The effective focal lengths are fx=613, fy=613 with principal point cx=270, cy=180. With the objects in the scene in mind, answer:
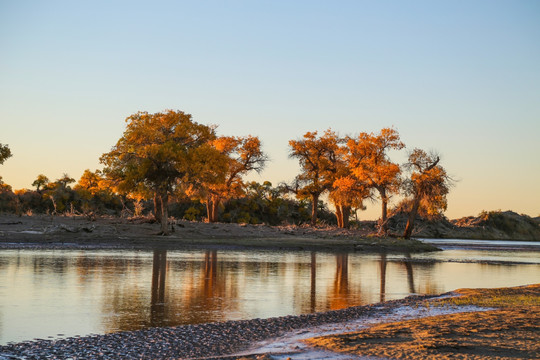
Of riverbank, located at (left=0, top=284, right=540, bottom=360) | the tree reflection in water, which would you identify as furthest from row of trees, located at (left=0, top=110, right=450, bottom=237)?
riverbank, located at (left=0, top=284, right=540, bottom=360)

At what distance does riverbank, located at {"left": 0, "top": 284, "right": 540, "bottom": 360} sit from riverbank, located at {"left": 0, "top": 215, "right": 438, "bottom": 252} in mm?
23010

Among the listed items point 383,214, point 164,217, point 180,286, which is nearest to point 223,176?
point 164,217

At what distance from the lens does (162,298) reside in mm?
15664

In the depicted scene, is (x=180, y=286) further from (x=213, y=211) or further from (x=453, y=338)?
(x=213, y=211)

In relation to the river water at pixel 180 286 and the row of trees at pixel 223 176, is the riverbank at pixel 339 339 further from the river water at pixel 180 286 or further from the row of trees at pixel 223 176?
the row of trees at pixel 223 176

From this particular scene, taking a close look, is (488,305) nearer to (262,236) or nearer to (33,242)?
(33,242)

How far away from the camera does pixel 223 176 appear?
4353 centimetres

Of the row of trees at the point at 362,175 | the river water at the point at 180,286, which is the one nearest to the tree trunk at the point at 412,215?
the row of trees at the point at 362,175

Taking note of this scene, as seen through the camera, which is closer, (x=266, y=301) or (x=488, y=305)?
(x=488, y=305)

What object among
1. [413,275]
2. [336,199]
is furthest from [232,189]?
[413,275]

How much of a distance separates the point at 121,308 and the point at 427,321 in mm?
6675

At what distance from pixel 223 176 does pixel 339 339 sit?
111 feet

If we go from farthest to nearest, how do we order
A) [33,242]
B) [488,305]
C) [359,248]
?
[359,248] → [33,242] → [488,305]

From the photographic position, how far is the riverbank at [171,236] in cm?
3588
